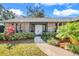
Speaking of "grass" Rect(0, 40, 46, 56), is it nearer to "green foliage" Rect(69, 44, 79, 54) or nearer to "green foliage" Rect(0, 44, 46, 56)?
"green foliage" Rect(0, 44, 46, 56)

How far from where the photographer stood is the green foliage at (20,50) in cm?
698

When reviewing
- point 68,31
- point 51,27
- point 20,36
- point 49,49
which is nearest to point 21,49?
point 20,36

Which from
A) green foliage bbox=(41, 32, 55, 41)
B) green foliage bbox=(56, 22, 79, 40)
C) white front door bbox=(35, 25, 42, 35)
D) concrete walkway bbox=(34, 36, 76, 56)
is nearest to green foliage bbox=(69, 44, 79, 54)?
concrete walkway bbox=(34, 36, 76, 56)

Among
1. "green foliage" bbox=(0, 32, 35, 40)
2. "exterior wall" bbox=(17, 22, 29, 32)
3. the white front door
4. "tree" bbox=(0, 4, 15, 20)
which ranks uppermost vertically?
"tree" bbox=(0, 4, 15, 20)

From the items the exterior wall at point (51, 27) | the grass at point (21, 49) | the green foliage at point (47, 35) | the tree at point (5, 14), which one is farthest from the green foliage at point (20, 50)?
the tree at point (5, 14)

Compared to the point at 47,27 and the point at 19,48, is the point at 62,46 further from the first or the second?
the point at 19,48

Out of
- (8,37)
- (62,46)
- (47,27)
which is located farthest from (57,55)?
(8,37)

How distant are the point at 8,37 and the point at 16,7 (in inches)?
32.2

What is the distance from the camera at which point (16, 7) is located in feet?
22.8

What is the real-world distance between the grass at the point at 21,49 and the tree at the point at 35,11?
2.30ft

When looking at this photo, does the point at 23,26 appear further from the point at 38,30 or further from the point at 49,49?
the point at 49,49

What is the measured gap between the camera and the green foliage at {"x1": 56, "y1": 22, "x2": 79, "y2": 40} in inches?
276

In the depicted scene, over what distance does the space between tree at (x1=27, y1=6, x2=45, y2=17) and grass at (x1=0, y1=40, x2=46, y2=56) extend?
70 cm

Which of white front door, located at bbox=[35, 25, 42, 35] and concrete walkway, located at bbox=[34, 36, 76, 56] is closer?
concrete walkway, located at bbox=[34, 36, 76, 56]
